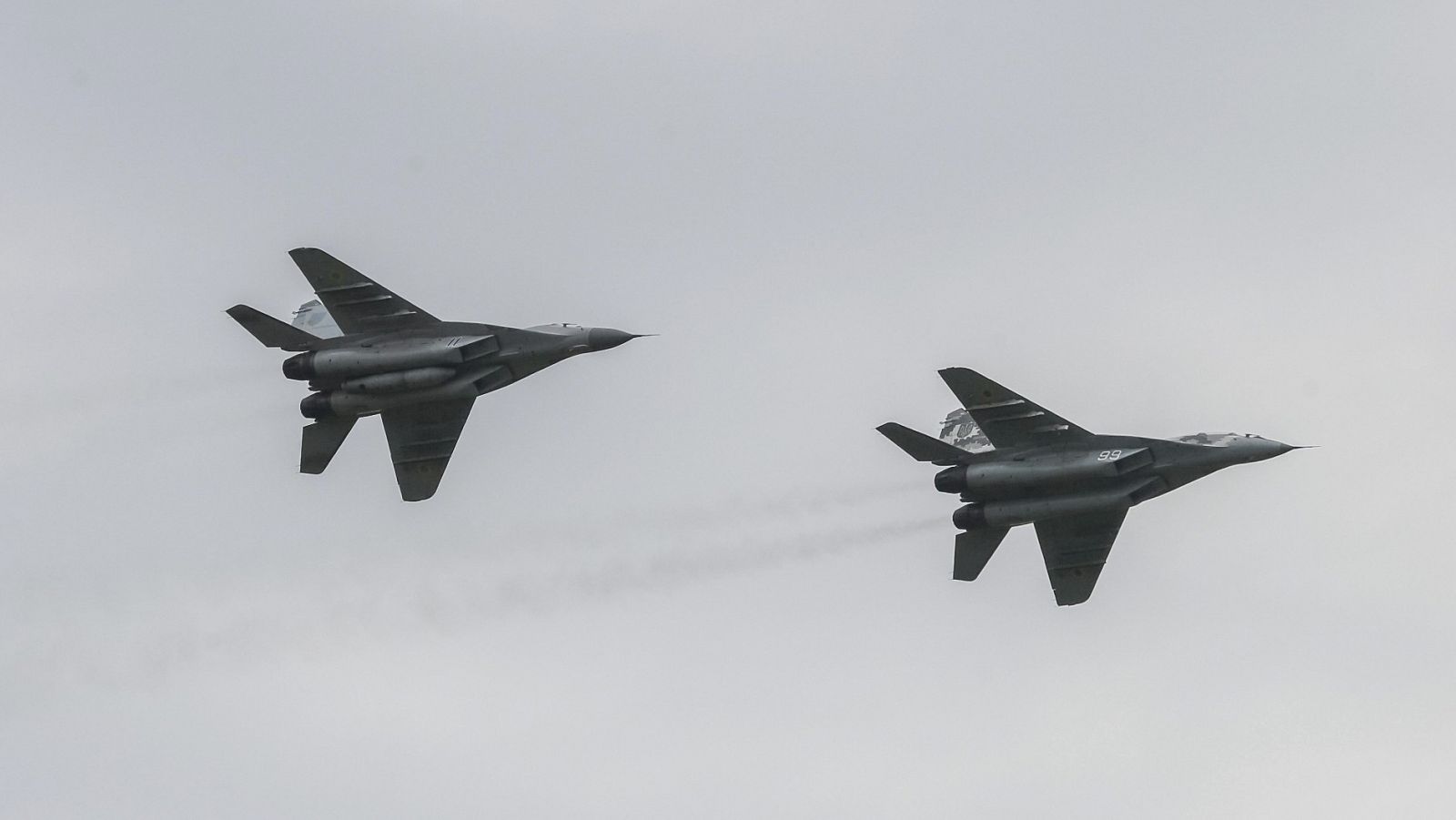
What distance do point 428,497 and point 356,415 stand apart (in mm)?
3810

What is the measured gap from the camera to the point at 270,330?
91625mm

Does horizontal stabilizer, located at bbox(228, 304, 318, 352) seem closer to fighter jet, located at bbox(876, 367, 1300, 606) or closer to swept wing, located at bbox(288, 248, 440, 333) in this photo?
swept wing, located at bbox(288, 248, 440, 333)

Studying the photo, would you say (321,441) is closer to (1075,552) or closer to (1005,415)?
(1005,415)

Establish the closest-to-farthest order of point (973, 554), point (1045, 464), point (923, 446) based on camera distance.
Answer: point (1045, 464) → point (923, 446) → point (973, 554)

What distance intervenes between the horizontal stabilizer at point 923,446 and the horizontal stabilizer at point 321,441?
16.4 metres

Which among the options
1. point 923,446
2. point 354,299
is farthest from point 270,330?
point 923,446

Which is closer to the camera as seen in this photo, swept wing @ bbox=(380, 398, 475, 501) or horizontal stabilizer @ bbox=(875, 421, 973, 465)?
horizontal stabilizer @ bbox=(875, 421, 973, 465)

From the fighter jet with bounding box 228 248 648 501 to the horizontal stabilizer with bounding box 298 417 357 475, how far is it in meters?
0.03

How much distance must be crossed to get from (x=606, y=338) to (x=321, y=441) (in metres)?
10.2

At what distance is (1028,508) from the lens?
89500mm

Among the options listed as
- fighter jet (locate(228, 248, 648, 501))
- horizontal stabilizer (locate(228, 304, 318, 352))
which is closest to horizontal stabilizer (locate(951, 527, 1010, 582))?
fighter jet (locate(228, 248, 648, 501))

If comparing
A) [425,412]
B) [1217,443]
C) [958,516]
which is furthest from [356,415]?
[1217,443]

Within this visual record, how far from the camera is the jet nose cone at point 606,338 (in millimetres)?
88938

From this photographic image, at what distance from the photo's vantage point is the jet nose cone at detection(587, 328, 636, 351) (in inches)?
3501
